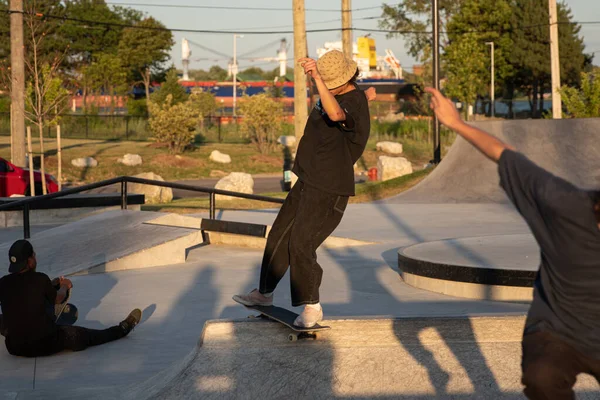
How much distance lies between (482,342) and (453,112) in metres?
2.40

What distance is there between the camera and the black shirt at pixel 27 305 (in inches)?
242

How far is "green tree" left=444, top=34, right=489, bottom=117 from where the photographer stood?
5334cm

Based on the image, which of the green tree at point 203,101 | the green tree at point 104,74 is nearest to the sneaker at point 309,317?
the green tree at point 203,101

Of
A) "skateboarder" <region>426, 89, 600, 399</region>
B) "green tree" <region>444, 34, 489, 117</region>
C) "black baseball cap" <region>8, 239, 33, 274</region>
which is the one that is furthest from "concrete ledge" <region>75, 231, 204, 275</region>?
"green tree" <region>444, 34, 489, 117</region>

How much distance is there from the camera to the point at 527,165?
3160mm

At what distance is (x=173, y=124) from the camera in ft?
127

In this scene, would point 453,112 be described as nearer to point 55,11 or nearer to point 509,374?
point 509,374

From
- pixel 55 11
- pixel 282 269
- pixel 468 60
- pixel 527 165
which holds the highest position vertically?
pixel 55 11

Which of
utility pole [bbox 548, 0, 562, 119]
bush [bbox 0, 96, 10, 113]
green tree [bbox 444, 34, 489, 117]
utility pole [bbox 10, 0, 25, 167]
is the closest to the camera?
utility pole [bbox 10, 0, 25, 167]

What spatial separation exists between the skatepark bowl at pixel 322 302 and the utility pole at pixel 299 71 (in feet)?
12.9

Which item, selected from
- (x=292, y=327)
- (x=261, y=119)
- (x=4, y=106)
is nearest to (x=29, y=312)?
(x=292, y=327)

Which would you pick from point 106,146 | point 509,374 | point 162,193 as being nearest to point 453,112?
point 509,374

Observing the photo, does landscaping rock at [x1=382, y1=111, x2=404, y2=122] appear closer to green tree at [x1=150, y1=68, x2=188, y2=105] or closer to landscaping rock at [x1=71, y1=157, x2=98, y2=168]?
green tree at [x1=150, y1=68, x2=188, y2=105]

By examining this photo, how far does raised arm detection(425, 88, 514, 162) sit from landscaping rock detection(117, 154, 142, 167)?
108ft
